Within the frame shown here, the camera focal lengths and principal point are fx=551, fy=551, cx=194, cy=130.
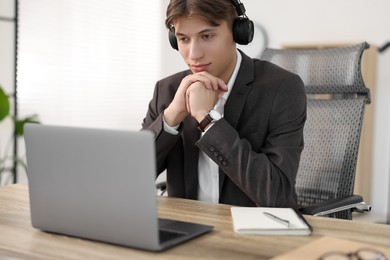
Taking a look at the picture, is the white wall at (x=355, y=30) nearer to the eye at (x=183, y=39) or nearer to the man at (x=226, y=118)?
the man at (x=226, y=118)

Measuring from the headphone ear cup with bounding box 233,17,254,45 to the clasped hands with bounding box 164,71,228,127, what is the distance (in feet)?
0.48

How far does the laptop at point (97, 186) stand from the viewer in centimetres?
90

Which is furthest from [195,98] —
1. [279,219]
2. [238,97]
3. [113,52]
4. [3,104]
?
[113,52]

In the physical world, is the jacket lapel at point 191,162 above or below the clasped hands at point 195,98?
below

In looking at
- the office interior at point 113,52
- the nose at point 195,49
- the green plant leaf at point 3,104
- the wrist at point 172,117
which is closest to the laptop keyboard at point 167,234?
the wrist at point 172,117

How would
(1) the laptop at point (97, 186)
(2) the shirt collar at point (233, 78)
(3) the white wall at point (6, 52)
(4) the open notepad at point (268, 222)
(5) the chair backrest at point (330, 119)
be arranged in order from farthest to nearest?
1. (3) the white wall at point (6, 52)
2. (5) the chair backrest at point (330, 119)
3. (2) the shirt collar at point (233, 78)
4. (4) the open notepad at point (268, 222)
5. (1) the laptop at point (97, 186)

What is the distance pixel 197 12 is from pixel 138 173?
705 mm

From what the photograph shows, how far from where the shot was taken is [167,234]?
39.7 inches

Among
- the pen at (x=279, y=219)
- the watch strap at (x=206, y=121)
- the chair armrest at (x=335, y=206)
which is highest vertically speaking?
the watch strap at (x=206, y=121)

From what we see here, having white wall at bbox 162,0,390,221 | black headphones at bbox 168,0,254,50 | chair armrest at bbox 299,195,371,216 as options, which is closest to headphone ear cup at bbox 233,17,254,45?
black headphones at bbox 168,0,254,50

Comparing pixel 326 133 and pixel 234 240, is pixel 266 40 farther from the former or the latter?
pixel 234 240

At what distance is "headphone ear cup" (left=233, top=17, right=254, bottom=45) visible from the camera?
60.9 inches

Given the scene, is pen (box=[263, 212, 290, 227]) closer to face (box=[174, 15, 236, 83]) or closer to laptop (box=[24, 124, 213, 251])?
laptop (box=[24, 124, 213, 251])

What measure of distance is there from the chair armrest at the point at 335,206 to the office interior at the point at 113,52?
87.5 inches
